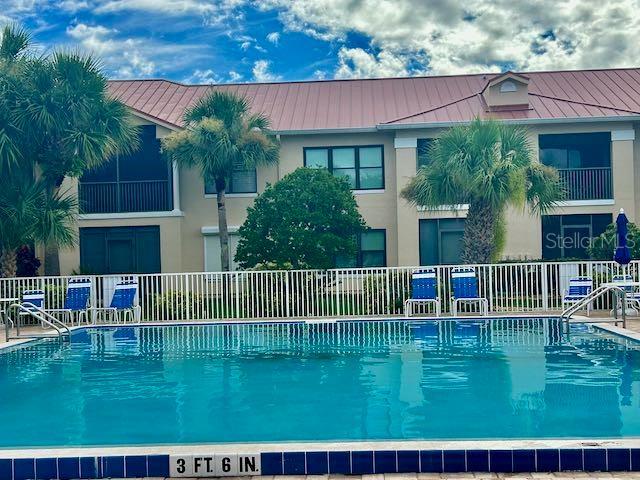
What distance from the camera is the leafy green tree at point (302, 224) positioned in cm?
1928

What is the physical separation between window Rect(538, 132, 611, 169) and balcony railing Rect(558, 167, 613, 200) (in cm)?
62

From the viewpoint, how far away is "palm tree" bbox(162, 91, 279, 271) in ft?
72.4

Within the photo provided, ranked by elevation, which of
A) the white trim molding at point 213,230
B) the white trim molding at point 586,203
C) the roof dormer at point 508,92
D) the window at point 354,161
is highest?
the roof dormer at point 508,92

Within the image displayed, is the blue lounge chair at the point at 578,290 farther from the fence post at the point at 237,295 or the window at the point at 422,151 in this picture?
the window at the point at 422,151

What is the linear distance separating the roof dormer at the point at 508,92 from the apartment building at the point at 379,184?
0.03 meters

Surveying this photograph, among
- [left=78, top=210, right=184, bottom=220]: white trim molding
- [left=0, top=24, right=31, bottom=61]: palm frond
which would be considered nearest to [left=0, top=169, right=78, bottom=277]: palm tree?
[left=0, top=24, right=31, bottom=61]: palm frond

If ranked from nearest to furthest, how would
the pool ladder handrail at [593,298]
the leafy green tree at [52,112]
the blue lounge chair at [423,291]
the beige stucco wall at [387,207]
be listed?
1. the pool ladder handrail at [593,298]
2. the blue lounge chair at [423,291]
3. the leafy green tree at [52,112]
4. the beige stucco wall at [387,207]

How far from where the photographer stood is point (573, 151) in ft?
84.4

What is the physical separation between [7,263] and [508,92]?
55.9ft

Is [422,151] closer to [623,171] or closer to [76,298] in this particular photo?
[623,171]

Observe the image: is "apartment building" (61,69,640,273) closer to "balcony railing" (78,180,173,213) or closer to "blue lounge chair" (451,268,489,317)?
"balcony railing" (78,180,173,213)

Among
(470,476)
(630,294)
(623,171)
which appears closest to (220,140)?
(630,294)

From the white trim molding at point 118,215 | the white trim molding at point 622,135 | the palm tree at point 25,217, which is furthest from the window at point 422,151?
Answer: the palm tree at point 25,217

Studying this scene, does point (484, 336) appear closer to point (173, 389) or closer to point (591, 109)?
point (173, 389)
